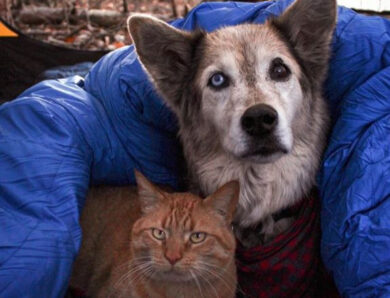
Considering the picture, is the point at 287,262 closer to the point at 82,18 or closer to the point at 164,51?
the point at 164,51

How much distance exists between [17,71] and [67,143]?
1.77 m

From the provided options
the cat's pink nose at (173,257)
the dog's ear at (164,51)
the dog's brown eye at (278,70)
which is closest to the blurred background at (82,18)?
the dog's ear at (164,51)

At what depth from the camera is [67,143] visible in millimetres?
1942

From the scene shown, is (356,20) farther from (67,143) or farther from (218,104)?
(67,143)

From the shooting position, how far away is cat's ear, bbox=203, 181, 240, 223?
1615mm

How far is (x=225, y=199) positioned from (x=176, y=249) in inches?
9.8

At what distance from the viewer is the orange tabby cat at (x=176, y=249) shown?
1.54 meters

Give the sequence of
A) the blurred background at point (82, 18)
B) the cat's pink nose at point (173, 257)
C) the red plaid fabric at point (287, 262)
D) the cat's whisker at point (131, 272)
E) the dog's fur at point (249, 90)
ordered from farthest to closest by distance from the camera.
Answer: the blurred background at point (82, 18)
the red plaid fabric at point (287, 262)
the dog's fur at point (249, 90)
the cat's whisker at point (131, 272)
the cat's pink nose at point (173, 257)

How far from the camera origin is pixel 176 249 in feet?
4.97

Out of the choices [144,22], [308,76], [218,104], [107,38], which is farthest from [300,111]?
[107,38]

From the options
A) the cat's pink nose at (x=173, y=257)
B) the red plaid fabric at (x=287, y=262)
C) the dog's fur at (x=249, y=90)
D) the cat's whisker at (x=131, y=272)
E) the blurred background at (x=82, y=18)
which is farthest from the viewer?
the blurred background at (x=82, y=18)

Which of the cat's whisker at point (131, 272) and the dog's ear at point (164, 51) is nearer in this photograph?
the cat's whisker at point (131, 272)

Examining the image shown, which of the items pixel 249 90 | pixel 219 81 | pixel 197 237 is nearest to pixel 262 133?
pixel 249 90

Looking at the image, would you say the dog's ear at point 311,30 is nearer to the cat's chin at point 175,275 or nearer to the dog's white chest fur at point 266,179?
the dog's white chest fur at point 266,179
